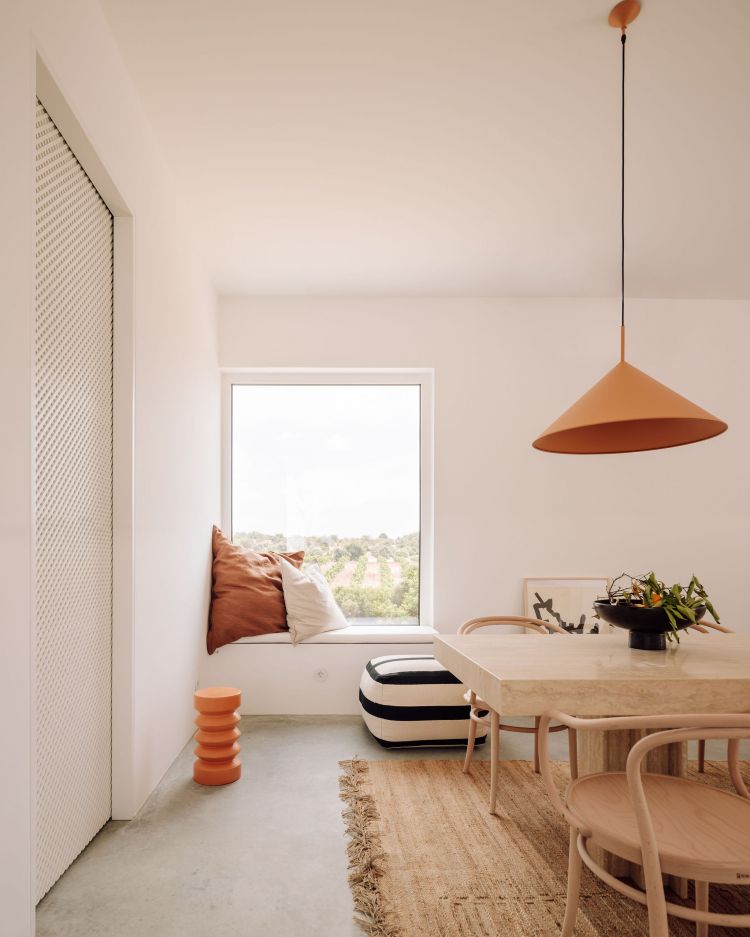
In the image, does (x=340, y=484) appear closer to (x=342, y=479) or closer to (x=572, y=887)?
(x=342, y=479)

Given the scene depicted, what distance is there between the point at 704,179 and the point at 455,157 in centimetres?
119

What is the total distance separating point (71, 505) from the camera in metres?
2.36

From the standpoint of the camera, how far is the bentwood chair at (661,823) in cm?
151

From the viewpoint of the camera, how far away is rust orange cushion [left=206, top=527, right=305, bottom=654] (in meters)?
4.33

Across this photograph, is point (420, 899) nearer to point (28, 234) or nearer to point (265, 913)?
point (265, 913)

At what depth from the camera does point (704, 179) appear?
332 centimetres

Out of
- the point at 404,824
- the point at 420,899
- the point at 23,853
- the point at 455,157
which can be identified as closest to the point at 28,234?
the point at 23,853

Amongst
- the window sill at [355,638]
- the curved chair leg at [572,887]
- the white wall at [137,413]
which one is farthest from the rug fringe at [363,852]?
the window sill at [355,638]

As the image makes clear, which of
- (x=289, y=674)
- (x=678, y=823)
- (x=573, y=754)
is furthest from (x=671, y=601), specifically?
(x=289, y=674)

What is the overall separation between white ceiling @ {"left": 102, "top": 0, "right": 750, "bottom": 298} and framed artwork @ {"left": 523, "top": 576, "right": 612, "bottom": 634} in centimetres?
202

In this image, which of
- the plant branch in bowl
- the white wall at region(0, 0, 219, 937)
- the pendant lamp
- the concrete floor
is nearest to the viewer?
the white wall at region(0, 0, 219, 937)

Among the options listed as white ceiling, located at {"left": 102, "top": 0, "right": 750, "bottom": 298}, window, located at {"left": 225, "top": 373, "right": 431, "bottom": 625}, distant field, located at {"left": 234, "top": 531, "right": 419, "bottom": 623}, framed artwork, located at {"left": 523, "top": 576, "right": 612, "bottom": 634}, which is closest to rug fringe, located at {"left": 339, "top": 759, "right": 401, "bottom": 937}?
distant field, located at {"left": 234, "top": 531, "right": 419, "bottom": 623}

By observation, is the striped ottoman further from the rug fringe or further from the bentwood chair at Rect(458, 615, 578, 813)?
the rug fringe

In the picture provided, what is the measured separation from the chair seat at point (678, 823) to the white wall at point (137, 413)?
1392 mm
